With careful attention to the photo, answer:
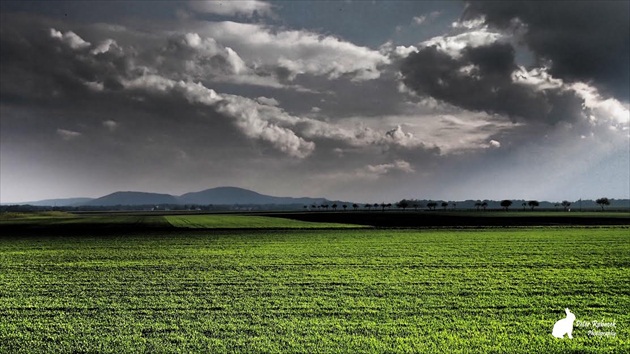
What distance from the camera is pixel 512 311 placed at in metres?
16.3

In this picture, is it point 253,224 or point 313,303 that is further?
point 253,224

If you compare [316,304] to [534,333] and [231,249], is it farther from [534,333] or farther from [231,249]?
[231,249]

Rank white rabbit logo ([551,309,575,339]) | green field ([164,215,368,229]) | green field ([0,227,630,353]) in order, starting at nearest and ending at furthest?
1. green field ([0,227,630,353])
2. white rabbit logo ([551,309,575,339])
3. green field ([164,215,368,229])

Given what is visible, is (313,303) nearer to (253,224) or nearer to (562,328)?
(562,328)

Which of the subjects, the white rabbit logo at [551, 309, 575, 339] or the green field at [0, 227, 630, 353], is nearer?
the green field at [0, 227, 630, 353]

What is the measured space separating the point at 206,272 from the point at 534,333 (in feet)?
55.7

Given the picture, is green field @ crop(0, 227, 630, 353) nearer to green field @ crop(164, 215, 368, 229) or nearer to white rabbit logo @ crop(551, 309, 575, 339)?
white rabbit logo @ crop(551, 309, 575, 339)

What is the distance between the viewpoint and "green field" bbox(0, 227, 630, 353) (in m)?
13.1

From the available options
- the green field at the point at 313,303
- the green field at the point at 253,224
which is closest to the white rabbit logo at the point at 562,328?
the green field at the point at 313,303

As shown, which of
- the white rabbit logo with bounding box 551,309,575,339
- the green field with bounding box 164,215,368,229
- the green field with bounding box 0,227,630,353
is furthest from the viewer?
the green field with bounding box 164,215,368,229

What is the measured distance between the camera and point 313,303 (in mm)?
17391

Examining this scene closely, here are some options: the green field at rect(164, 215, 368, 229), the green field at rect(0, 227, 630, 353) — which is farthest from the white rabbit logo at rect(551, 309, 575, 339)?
the green field at rect(164, 215, 368, 229)

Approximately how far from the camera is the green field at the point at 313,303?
13080mm

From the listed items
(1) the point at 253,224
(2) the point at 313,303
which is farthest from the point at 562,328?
(1) the point at 253,224
